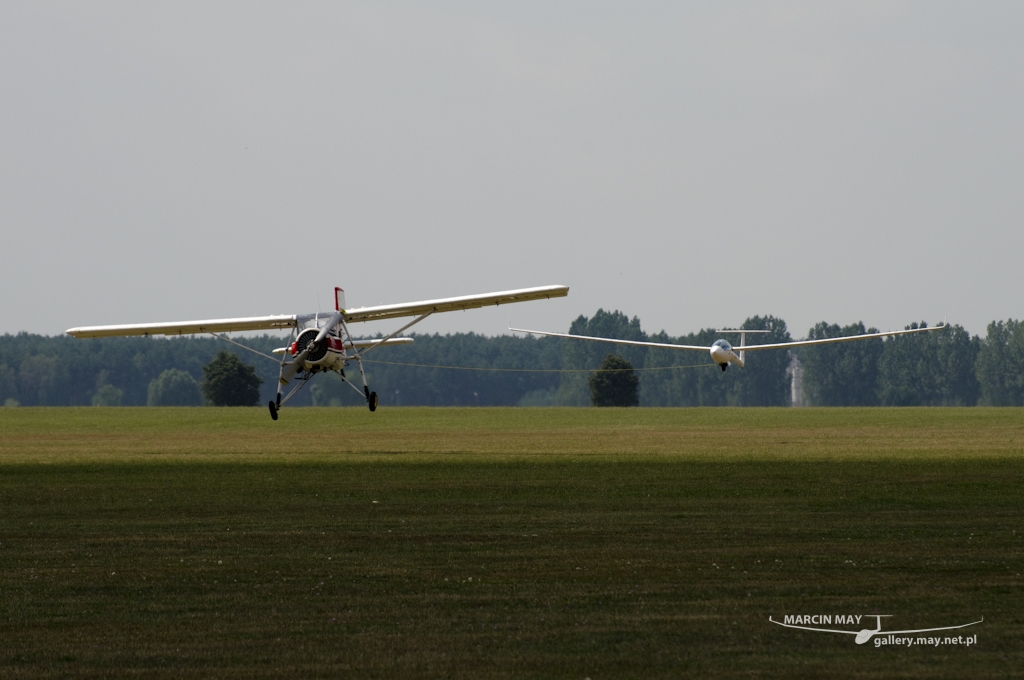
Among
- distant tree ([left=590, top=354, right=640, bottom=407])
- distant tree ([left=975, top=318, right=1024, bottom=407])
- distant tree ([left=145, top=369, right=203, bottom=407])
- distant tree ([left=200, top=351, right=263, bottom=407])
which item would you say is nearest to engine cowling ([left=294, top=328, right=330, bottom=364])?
distant tree ([left=590, top=354, right=640, bottom=407])

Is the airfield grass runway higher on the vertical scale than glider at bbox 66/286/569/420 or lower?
lower

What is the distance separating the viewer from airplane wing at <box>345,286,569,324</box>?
37.5m

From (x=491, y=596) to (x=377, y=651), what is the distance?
10.2ft

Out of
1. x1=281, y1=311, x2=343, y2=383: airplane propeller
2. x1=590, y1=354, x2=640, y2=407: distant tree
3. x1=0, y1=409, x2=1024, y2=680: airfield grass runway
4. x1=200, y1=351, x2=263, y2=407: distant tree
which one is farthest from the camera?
x1=200, y1=351, x2=263, y2=407: distant tree

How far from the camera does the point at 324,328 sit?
37.4 meters

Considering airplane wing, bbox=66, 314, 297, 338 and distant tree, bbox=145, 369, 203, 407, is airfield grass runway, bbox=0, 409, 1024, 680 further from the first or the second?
distant tree, bbox=145, 369, 203, 407

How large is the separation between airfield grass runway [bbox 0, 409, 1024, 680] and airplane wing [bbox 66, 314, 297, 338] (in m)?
4.91

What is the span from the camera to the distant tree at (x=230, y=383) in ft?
470

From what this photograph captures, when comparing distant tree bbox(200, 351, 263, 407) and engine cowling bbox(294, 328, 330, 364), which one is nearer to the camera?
engine cowling bbox(294, 328, 330, 364)

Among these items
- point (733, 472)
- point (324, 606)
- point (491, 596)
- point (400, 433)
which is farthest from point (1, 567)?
point (400, 433)

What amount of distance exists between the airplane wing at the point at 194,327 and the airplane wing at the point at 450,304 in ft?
7.97

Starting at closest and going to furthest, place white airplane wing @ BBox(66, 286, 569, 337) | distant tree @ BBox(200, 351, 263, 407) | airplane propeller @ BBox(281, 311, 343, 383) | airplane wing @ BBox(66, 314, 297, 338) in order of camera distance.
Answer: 1. airplane propeller @ BBox(281, 311, 343, 383)
2. white airplane wing @ BBox(66, 286, 569, 337)
3. airplane wing @ BBox(66, 314, 297, 338)
4. distant tree @ BBox(200, 351, 263, 407)

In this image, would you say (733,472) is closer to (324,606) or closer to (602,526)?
(602,526)

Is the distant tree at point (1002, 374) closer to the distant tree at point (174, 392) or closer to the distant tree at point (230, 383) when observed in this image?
the distant tree at point (230, 383)
